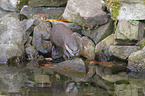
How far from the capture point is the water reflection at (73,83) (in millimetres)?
2939

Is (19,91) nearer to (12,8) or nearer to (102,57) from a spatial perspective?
(102,57)

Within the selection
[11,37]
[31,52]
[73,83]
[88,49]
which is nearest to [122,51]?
[88,49]

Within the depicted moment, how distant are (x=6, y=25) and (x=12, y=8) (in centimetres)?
169

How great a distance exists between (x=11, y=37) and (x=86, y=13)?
7.10ft

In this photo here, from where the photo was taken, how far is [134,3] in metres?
5.51

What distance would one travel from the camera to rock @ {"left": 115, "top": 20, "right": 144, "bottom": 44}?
5547 millimetres

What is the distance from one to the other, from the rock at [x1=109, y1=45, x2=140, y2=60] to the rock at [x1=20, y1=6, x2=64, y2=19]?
2.44 metres

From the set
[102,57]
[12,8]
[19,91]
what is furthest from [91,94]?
[12,8]

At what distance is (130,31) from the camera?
5.59 metres

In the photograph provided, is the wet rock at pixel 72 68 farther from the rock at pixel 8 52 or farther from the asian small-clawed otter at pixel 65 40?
the rock at pixel 8 52

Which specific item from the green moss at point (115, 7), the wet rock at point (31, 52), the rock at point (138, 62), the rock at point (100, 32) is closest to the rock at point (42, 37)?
the wet rock at point (31, 52)

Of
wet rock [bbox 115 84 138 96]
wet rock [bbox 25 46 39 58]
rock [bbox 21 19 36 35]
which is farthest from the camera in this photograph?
rock [bbox 21 19 36 35]

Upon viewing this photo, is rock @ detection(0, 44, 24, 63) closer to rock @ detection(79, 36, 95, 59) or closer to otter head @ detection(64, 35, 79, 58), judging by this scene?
otter head @ detection(64, 35, 79, 58)

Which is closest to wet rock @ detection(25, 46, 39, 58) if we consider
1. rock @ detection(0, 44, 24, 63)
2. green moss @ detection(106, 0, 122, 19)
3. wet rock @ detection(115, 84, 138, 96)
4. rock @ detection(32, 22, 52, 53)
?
rock @ detection(32, 22, 52, 53)
